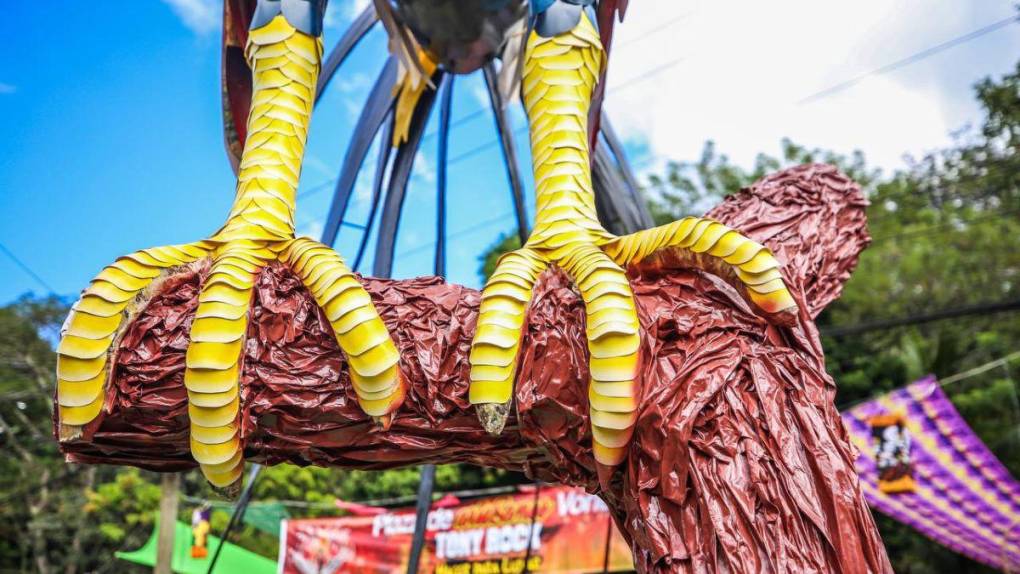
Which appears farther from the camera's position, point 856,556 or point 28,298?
point 28,298

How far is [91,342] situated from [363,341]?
38cm

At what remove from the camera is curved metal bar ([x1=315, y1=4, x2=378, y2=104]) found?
262 centimetres

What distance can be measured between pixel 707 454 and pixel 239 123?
1.17 metres

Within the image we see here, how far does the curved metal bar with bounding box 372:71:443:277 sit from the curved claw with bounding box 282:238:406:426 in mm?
1684

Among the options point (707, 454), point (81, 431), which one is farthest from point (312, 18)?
point (707, 454)

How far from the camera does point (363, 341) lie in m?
1.21

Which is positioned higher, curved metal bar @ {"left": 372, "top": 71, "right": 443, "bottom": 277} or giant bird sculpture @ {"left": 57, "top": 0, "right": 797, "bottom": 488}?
curved metal bar @ {"left": 372, "top": 71, "right": 443, "bottom": 277}

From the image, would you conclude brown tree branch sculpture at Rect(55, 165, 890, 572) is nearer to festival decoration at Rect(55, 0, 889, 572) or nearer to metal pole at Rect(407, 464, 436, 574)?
festival decoration at Rect(55, 0, 889, 572)

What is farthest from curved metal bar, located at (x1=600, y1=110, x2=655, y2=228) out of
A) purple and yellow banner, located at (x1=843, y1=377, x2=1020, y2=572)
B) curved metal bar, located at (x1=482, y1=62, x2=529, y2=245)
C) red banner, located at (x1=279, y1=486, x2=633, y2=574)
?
red banner, located at (x1=279, y1=486, x2=633, y2=574)

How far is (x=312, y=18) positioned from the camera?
160cm

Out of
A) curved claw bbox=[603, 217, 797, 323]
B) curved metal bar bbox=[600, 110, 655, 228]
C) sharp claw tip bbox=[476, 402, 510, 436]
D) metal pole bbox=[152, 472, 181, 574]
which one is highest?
curved metal bar bbox=[600, 110, 655, 228]

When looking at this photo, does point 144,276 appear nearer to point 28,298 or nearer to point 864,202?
point 864,202

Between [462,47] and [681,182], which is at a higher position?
[681,182]

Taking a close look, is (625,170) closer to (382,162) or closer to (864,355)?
(382,162)
